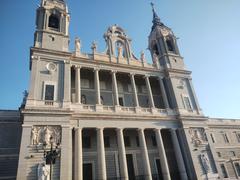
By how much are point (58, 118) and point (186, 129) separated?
603 inches

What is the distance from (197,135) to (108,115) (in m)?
11.8

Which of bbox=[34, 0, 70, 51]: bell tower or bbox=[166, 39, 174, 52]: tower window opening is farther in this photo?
bbox=[166, 39, 174, 52]: tower window opening

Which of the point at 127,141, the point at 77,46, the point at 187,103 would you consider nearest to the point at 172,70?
the point at 187,103

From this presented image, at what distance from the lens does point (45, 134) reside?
1650 centimetres

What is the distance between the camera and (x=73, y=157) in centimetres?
1825

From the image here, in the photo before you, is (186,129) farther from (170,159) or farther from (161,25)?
(161,25)

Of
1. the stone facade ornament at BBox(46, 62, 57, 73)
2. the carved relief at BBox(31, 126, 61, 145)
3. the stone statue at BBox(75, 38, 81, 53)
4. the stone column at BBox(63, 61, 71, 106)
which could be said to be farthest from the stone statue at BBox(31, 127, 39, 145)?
the stone statue at BBox(75, 38, 81, 53)

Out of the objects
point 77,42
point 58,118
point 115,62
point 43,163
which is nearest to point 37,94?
point 58,118

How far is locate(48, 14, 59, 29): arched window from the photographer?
965 inches

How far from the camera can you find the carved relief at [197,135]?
22984 mm

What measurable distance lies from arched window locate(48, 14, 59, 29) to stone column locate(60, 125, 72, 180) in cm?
1416

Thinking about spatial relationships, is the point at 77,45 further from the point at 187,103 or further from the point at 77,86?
the point at 187,103

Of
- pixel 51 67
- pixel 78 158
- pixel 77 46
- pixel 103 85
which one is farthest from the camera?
pixel 103 85

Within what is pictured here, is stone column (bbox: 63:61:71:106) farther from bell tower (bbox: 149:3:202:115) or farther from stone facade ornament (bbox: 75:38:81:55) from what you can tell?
bell tower (bbox: 149:3:202:115)
